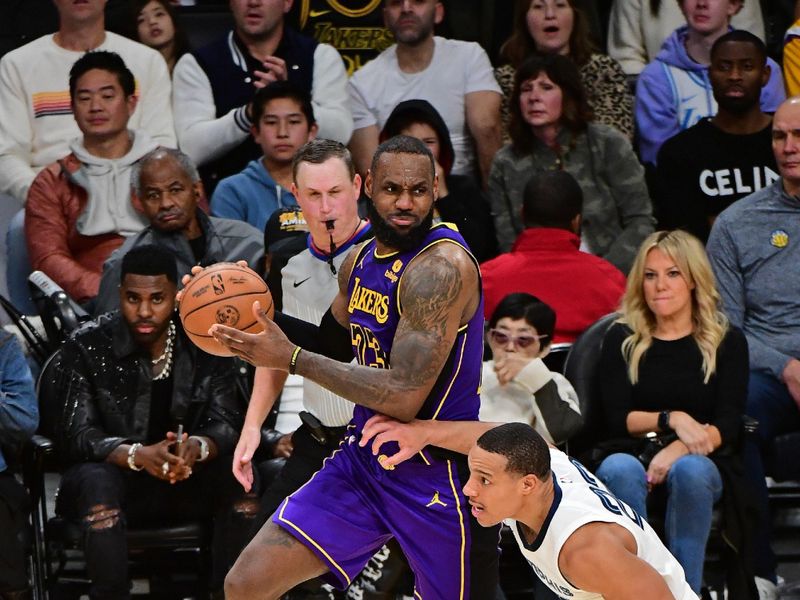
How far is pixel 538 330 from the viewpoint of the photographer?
6352 mm

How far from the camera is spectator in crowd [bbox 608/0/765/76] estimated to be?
8820 mm

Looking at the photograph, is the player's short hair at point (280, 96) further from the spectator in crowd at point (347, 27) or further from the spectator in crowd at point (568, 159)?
the spectator in crowd at point (347, 27)

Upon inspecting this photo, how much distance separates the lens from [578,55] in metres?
8.32

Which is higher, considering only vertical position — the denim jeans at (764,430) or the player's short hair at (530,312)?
the player's short hair at (530,312)

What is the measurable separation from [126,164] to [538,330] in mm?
2481

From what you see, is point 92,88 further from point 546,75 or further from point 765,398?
point 765,398

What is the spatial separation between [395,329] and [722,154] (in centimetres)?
349

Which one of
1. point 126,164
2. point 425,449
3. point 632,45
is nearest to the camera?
point 425,449

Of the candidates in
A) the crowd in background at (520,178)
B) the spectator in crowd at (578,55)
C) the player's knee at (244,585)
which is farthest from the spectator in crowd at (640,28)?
the player's knee at (244,585)

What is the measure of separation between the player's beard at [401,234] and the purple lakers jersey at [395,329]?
0.02 meters

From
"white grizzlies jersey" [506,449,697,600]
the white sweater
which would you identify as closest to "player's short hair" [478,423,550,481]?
"white grizzlies jersey" [506,449,697,600]

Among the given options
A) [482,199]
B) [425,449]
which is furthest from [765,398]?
[425,449]

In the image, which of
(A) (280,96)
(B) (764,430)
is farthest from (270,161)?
(B) (764,430)

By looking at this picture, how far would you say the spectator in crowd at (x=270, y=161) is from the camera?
767cm
